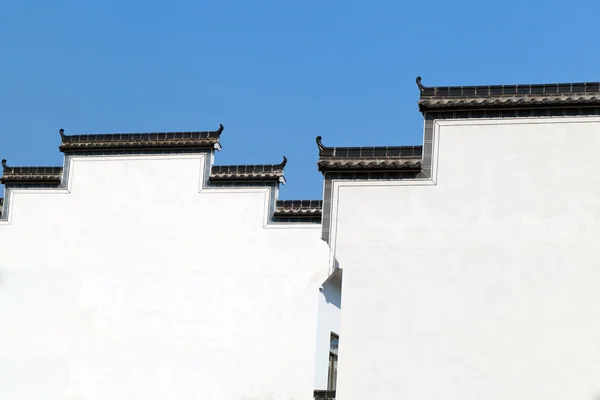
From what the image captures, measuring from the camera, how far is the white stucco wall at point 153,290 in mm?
22812

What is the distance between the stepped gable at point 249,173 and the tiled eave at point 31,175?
3.56 metres

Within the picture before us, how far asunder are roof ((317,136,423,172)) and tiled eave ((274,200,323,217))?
246 centimetres

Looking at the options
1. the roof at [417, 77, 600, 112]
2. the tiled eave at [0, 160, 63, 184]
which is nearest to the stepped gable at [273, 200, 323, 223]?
the roof at [417, 77, 600, 112]

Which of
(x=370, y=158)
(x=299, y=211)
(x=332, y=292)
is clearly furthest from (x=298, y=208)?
(x=370, y=158)

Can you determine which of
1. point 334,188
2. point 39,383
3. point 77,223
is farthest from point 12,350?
point 334,188

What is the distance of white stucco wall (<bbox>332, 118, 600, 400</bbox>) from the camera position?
63.2 feet

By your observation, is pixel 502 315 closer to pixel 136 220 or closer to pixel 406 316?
pixel 406 316

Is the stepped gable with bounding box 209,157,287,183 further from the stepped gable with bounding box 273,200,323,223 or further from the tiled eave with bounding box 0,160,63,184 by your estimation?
the tiled eave with bounding box 0,160,63,184

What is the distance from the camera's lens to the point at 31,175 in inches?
988

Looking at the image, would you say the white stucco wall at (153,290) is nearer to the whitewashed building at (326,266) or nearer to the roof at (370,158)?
the whitewashed building at (326,266)

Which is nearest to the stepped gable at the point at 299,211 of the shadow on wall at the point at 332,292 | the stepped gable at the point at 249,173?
the stepped gable at the point at 249,173

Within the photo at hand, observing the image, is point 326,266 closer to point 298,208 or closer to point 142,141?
point 298,208

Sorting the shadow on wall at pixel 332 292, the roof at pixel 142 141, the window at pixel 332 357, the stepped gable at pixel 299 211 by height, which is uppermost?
the roof at pixel 142 141

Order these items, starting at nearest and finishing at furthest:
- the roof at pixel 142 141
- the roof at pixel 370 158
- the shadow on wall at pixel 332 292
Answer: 1. the roof at pixel 370 158
2. the shadow on wall at pixel 332 292
3. the roof at pixel 142 141
